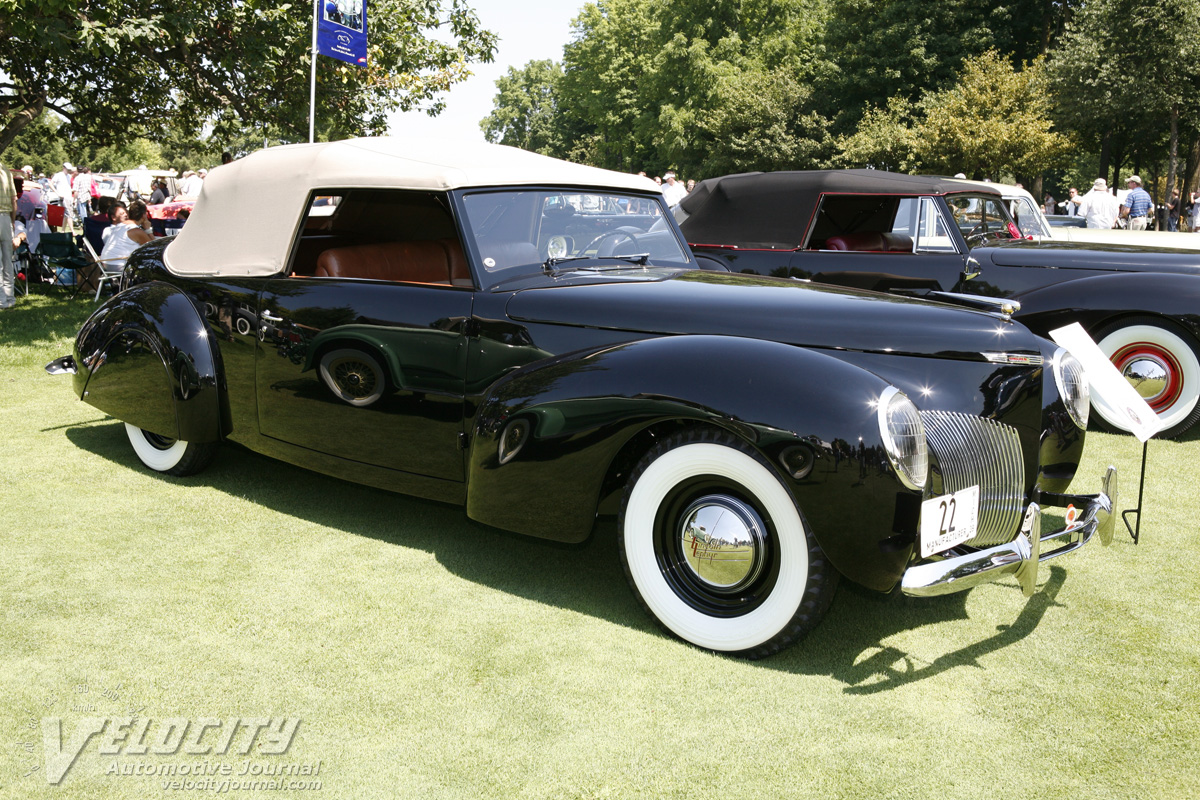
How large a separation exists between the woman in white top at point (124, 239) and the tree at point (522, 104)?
254ft

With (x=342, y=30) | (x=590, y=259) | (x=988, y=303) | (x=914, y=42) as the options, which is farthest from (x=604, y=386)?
(x=914, y=42)

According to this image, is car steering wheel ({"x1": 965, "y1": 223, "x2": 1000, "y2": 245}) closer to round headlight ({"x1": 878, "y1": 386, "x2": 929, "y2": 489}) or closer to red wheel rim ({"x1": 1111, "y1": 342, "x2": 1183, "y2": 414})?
red wheel rim ({"x1": 1111, "y1": 342, "x2": 1183, "y2": 414})

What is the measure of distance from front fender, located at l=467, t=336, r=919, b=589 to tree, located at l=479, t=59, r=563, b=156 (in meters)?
85.1

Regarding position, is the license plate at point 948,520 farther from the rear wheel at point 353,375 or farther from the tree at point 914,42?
the tree at point 914,42

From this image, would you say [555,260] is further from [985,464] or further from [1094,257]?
[1094,257]

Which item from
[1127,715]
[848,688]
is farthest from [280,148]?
[1127,715]

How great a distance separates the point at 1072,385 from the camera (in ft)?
11.3

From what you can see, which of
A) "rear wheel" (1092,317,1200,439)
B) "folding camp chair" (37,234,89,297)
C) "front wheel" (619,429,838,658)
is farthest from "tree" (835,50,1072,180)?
"front wheel" (619,429,838,658)

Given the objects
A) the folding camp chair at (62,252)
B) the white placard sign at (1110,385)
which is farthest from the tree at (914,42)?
the white placard sign at (1110,385)

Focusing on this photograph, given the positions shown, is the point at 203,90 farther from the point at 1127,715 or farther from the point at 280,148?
the point at 1127,715

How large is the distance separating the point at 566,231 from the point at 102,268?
8123mm

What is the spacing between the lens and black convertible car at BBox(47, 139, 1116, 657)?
8.36ft

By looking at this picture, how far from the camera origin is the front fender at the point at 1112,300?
5.79 meters

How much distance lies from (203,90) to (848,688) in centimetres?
1161
